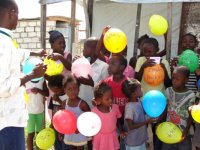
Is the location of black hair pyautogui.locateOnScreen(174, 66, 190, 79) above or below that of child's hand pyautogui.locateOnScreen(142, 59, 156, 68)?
below

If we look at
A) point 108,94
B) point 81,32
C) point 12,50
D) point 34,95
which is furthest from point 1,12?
point 81,32

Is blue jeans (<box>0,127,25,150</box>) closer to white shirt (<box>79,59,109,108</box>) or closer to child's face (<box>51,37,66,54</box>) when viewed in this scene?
white shirt (<box>79,59,109,108</box>)

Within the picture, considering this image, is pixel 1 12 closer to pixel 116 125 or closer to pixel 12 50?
pixel 12 50

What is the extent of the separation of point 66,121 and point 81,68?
24.0 inches

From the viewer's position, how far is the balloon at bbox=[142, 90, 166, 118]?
3.40 m

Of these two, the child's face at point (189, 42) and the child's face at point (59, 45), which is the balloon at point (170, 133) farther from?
the child's face at point (59, 45)

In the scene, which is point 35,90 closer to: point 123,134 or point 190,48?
point 123,134

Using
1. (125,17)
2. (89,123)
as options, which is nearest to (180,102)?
(89,123)

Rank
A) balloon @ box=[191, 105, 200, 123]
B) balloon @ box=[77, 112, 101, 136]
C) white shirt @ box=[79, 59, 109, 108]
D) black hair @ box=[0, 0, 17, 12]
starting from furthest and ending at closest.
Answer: white shirt @ box=[79, 59, 109, 108] < balloon @ box=[77, 112, 101, 136] < balloon @ box=[191, 105, 200, 123] < black hair @ box=[0, 0, 17, 12]

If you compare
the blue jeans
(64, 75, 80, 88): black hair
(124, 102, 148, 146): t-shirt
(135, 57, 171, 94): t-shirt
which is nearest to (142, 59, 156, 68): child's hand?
(135, 57, 171, 94): t-shirt

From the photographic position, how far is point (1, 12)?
2465 mm

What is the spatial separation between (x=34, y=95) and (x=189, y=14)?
11.8 ft

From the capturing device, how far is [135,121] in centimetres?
361

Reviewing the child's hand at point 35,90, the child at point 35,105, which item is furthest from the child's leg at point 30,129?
the child's hand at point 35,90
